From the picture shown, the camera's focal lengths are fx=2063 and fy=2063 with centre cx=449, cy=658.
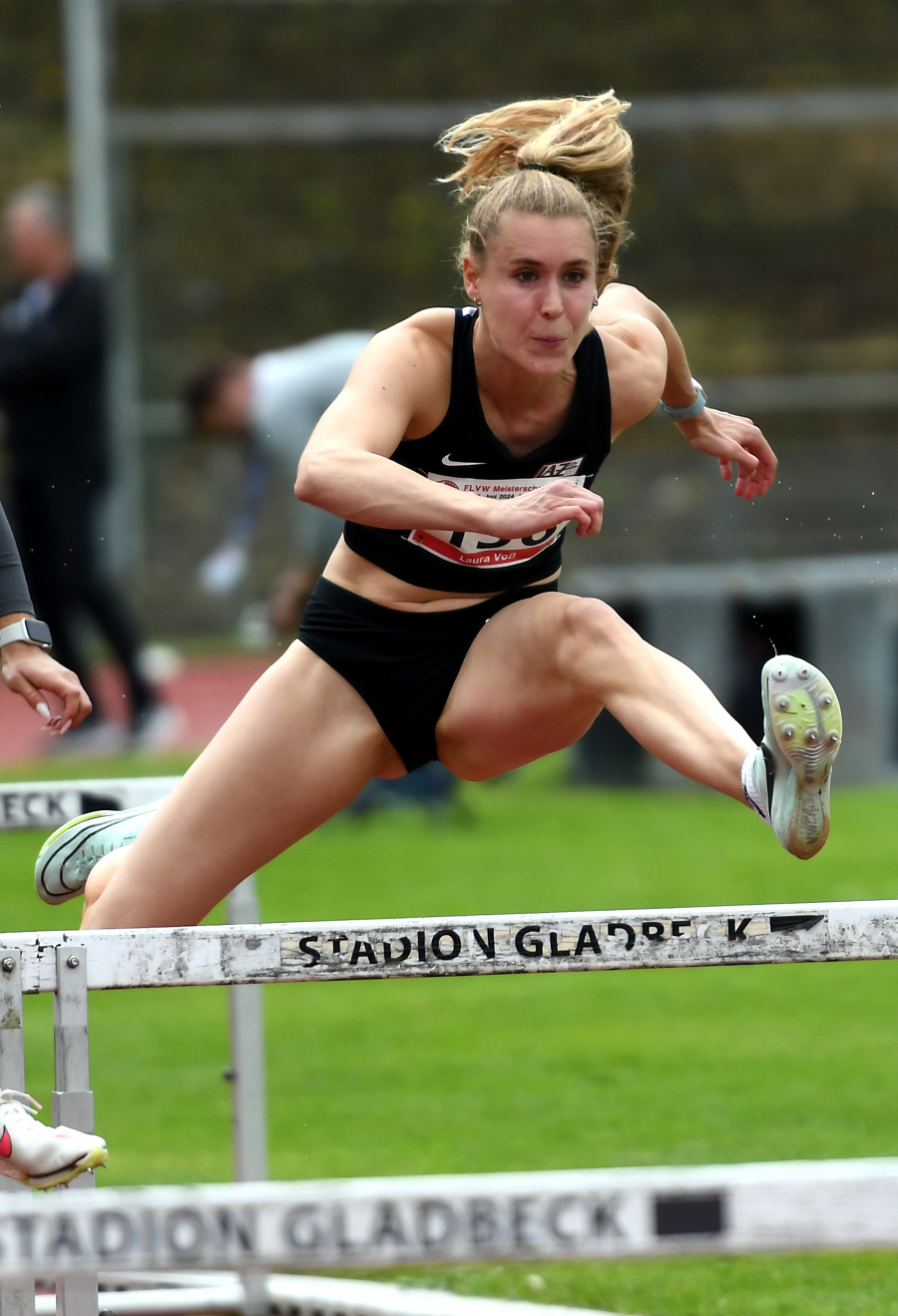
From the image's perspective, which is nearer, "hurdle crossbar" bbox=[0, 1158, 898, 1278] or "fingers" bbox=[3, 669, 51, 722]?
Answer: "hurdle crossbar" bbox=[0, 1158, 898, 1278]

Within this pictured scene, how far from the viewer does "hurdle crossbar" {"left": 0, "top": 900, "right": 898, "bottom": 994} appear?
2846 millimetres

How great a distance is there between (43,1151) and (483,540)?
1.29 meters

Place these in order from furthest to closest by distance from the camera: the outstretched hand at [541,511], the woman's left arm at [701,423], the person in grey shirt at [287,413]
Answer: the person in grey shirt at [287,413], the woman's left arm at [701,423], the outstretched hand at [541,511]

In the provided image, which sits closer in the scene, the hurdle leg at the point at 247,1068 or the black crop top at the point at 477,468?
the black crop top at the point at 477,468

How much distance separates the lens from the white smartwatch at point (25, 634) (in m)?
3.58

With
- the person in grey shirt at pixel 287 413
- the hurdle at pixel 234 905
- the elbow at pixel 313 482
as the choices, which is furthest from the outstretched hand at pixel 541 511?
the person in grey shirt at pixel 287 413

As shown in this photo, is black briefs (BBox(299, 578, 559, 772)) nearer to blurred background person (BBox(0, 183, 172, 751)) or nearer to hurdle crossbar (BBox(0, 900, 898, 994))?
hurdle crossbar (BBox(0, 900, 898, 994))

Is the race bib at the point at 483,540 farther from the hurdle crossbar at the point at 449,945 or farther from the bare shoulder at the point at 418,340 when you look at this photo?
the hurdle crossbar at the point at 449,945

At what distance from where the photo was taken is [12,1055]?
2.99 m

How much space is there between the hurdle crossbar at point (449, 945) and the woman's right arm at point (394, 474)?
0.64 m

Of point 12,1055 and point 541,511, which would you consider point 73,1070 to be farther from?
point 541,511

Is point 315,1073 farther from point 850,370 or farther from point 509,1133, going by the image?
point 850,370

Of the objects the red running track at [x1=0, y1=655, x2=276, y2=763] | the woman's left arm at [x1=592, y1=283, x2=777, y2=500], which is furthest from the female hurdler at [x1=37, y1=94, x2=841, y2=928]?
the red running track at [x1=0, y1=655, x2=276, y2=763]

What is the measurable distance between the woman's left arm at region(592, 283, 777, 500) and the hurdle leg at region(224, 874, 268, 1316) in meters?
1.24
